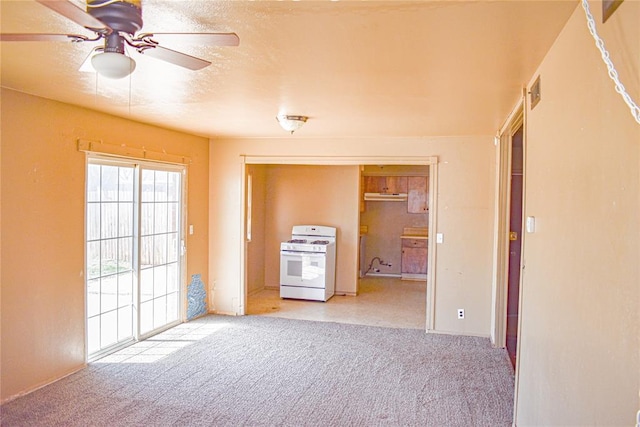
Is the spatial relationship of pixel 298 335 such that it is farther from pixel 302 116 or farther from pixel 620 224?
pixel 620 224

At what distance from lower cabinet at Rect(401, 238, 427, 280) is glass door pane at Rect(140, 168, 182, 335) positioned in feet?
16.1

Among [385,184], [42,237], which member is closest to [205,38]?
[42,237]

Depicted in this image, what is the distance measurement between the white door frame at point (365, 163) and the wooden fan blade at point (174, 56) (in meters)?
3.79

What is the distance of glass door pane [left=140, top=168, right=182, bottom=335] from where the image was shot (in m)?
5.13

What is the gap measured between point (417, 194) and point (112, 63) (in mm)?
8112

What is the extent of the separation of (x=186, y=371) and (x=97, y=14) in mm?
3172

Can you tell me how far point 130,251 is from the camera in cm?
493

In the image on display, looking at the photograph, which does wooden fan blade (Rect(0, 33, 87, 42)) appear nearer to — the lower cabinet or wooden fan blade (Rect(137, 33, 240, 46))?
wooden fan blade (Rect(137, 33, 240, 46))

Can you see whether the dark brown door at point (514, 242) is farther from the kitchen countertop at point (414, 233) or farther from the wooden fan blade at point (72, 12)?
the wooden fan blade at point (72, 12)

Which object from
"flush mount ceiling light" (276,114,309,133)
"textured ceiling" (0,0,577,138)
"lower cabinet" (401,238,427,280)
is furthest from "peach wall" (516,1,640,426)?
"lower cabinet" (401,238,427,280)

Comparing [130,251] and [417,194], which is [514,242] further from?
[130,251]

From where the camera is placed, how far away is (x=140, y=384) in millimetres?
3875

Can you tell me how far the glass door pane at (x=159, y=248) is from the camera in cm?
513

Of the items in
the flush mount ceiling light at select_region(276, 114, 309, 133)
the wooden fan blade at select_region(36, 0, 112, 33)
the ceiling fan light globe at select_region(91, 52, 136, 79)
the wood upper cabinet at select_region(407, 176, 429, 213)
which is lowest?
the wood upper cabinet at select_region(407, 176, 429, 213)
